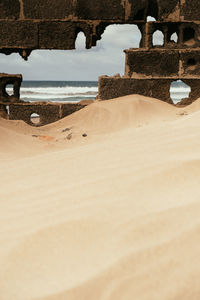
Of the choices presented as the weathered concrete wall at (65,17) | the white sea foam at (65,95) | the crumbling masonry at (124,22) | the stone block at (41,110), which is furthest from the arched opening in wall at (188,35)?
the white sea foam at (65,95)

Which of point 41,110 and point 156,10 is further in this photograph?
point 41,110

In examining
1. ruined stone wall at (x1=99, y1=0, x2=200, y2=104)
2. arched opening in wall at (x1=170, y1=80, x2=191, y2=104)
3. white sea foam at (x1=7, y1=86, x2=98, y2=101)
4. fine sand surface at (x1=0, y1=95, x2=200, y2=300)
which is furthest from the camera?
white sea foam at (x1=7, y1=86, x2=98, y2=101)

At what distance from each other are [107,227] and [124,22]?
691cm

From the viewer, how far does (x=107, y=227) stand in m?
1.14

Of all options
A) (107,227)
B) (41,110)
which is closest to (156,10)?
(41,110)

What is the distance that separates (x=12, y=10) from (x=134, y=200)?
6.98 meters

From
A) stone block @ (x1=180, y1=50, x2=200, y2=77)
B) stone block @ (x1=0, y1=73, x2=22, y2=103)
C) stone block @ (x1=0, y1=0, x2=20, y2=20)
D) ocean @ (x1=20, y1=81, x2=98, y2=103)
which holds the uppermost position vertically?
stone block @ (x1=0, y1=0, x2=20, y2=20)

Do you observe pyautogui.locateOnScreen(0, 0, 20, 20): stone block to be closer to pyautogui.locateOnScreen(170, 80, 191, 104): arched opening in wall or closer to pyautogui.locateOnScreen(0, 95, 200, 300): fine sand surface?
pyautogui.locateOnScreen(0, 95, 200, 300): fine sand surface

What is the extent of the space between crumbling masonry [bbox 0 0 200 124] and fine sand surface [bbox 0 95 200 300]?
18.3 feet

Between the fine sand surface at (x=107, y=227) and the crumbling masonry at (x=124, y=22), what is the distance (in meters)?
5.59

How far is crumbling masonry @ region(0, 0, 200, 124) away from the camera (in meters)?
7.40

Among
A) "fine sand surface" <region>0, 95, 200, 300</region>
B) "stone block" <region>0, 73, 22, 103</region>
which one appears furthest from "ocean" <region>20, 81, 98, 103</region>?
"fine sand surface" <region>0, 95, 200, 300</region>

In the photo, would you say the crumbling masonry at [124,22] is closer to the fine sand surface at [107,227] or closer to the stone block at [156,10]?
the stone block at [156,10]

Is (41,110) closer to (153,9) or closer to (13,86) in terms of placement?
(13,86)
